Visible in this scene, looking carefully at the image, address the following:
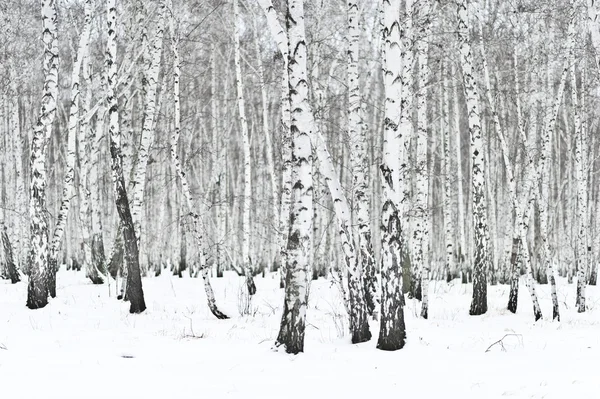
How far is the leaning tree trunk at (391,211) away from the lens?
6.63 m

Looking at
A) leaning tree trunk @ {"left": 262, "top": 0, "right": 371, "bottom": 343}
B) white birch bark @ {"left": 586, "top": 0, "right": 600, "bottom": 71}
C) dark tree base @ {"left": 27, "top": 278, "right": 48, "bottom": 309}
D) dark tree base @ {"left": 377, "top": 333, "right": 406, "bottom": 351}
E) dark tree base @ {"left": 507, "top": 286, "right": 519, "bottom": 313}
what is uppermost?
white birch bark @ {"left": 586, "top": 0, "right": 600, "bottom": 71}

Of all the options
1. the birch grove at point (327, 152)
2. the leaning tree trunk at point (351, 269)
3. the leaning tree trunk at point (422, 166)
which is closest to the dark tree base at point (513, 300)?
the birch grove at point (327, 152)

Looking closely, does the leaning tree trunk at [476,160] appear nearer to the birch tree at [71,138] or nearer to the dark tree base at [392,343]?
the dark tree base at [392,343]

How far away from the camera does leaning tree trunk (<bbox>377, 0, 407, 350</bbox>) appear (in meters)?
6.63

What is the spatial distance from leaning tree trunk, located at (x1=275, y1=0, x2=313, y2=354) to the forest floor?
36 centimetres

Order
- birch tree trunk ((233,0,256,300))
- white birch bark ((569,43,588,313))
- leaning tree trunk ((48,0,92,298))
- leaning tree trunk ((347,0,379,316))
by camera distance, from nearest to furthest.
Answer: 1. leaning tree trunk ((347,0,379,316))
2. white birch bark ((569,43,588,313))
3. leaning tree trunk ((48,0,92,298))
4. birch tree trunk ((233,0,256,300))

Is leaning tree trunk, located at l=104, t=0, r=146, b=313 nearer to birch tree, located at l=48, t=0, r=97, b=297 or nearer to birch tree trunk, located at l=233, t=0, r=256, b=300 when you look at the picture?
birch tree, located at l=48, t=0, r=97, b=297

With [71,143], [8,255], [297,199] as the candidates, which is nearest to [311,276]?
[297,199]

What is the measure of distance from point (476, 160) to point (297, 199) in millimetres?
5516

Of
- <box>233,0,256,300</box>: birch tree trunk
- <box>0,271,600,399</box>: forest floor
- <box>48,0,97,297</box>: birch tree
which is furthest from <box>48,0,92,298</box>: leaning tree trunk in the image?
<box>233,0,256,300</box>: birch tree trunk

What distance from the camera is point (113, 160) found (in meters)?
10.2

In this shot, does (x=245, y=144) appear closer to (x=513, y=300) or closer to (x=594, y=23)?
(x=513, y=300)

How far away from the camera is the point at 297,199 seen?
259 inches

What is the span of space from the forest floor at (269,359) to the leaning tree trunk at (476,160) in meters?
0.75
